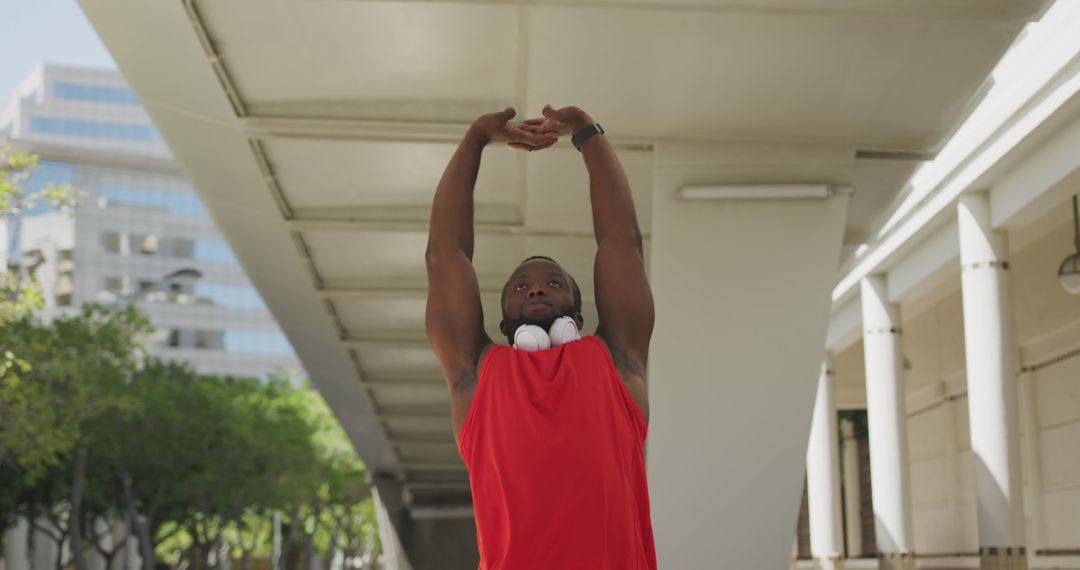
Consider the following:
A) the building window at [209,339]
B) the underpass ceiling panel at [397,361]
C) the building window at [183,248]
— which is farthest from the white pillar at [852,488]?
the building window at [183,248]

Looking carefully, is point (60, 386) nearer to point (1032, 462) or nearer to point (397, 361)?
point (397, 361)

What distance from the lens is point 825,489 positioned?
24156mm

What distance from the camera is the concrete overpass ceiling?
30.1 feet

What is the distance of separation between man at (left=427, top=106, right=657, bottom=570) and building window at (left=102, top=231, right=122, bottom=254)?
300ft

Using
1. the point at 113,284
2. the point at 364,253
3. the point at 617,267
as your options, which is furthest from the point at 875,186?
the point at 113,284

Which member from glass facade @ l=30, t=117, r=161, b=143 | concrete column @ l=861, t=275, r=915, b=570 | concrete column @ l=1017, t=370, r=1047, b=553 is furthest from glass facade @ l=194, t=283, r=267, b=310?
concrete column @ l=1017, t=370, r=1047, b=553

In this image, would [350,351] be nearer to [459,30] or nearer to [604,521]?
[459,30]

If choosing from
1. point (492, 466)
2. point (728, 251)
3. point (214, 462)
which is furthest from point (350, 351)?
point (214, 462)

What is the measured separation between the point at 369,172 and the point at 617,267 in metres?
9.27

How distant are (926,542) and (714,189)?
1878 cm

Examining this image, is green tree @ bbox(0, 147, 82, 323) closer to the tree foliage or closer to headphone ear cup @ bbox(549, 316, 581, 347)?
the tree foliage

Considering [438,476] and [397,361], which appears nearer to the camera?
[397,361]

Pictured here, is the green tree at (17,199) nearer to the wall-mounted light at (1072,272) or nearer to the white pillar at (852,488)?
the wall-mounted light at (1072,272)

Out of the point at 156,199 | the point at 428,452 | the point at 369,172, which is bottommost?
the point at 428,452
